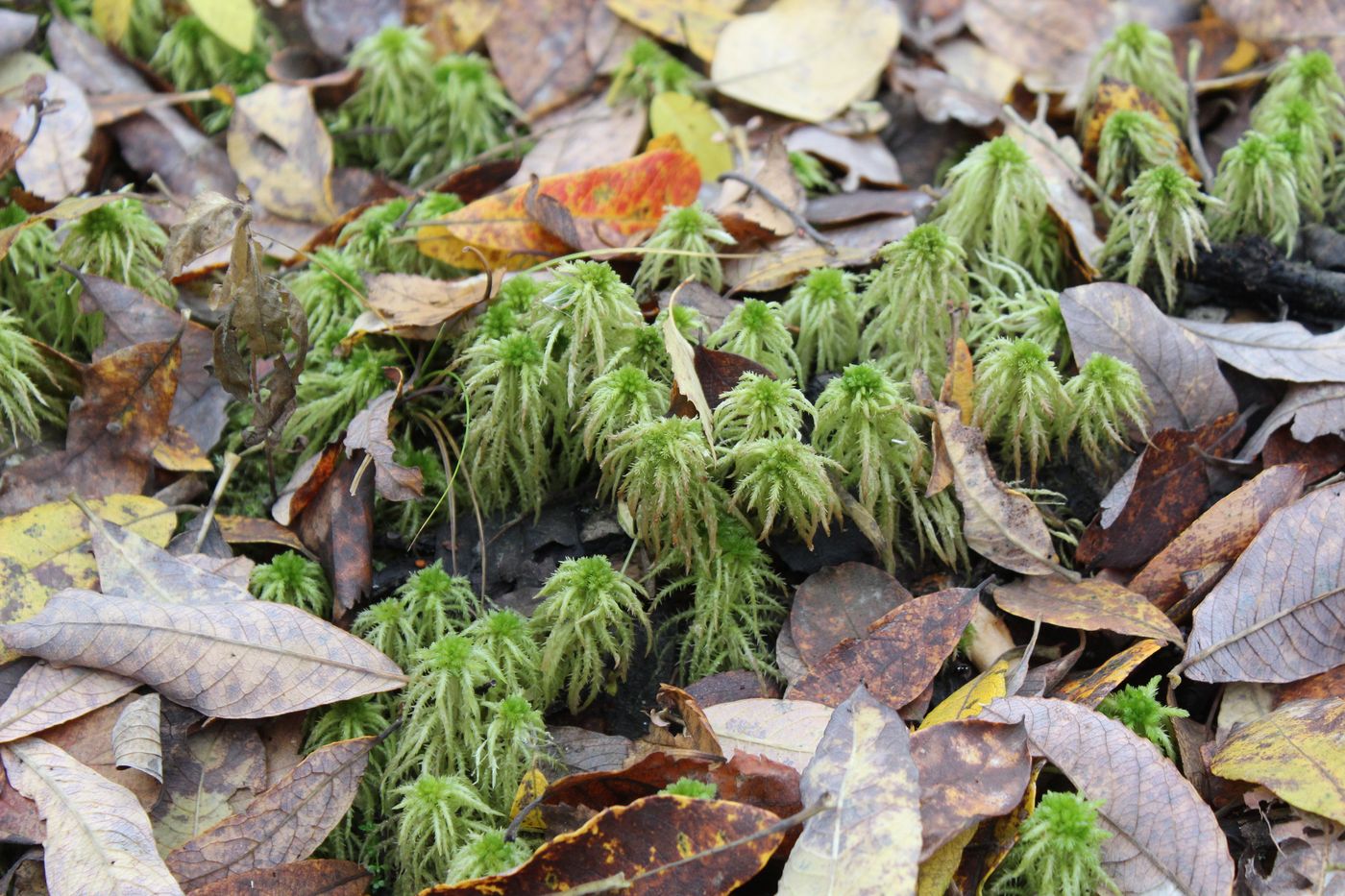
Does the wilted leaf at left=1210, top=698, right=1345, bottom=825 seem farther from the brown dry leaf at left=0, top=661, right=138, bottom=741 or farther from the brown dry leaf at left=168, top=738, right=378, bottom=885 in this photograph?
the brown dry leaf at left=0, top=661, right=138, bottom=741

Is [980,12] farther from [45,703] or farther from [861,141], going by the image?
[45,703]

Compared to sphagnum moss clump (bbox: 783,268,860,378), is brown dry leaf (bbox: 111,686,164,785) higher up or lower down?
lower down

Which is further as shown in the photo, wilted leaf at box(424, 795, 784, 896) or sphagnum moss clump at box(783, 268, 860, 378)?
sphagnum moss clump at box(783, 268, 860, 378)

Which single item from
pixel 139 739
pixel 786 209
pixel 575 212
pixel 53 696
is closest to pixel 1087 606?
pixel 786 209

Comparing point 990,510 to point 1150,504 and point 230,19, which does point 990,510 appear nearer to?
point 1150,504

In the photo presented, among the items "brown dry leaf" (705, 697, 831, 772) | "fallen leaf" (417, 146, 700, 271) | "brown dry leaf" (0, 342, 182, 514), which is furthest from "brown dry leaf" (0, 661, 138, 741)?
"fallen leaf" (417, 146, 700, 271)

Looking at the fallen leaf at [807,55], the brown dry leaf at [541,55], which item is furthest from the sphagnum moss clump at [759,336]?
the brown dry leaf at [541,55]

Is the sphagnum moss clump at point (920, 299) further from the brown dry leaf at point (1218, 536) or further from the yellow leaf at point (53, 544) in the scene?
the yellow leaf at point (53, 544)
